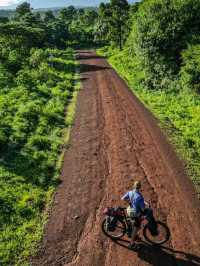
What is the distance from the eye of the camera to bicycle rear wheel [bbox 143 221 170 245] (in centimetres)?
1218

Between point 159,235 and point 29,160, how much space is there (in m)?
8.90

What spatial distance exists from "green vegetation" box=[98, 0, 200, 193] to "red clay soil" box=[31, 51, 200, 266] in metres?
2.27

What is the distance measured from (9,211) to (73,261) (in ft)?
13.3

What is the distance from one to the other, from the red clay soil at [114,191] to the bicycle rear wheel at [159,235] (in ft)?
0.80

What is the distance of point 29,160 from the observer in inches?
727

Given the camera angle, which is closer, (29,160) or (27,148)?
(29,160)

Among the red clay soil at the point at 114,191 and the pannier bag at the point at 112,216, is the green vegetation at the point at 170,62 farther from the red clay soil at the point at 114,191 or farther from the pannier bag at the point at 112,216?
the pannier bag at the point at 112,216

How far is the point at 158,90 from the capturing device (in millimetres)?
33125

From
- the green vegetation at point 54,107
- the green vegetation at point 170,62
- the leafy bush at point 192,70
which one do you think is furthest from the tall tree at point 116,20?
the leafy bush at point 192,70

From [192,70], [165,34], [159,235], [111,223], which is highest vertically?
[165,34]

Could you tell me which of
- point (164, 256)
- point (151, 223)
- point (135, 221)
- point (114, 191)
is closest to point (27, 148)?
point (114, 191)

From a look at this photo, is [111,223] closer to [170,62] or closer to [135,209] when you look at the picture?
[135,209]

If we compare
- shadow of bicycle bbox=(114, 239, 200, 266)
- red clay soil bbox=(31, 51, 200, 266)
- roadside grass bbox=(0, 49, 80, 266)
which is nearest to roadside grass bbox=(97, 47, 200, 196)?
red clay soil bbox=(31, 51, 200, 266)

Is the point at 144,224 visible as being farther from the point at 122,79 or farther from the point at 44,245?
the point at 122,79
